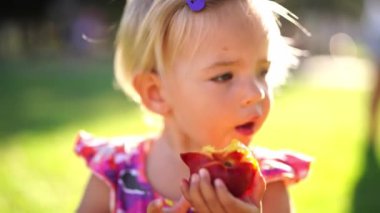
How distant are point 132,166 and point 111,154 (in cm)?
11

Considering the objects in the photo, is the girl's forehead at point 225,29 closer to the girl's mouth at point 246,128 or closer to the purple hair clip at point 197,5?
the purple hair clip at point 197,5

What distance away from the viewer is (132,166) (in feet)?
8.56

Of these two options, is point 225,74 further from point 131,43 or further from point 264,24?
point 131,43

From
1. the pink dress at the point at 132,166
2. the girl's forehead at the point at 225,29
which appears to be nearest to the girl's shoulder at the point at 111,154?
the pink dress at the point at 132,166

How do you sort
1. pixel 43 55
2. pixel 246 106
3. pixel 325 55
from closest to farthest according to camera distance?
1. pixel 246 106
2. pixel 43 55
3. pixel 325 55

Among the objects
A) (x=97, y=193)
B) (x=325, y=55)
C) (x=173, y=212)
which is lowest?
(x=325, y=55)

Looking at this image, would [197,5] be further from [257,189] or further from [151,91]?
[257,189]

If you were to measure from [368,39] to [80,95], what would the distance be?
3.88 m

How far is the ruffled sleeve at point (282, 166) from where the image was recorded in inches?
93.7

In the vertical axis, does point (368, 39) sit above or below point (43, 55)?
above

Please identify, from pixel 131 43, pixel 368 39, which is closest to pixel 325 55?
pixel 368 39

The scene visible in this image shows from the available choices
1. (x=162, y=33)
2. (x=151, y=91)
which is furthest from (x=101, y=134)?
(x=162, y=33)

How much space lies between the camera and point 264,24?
91.4 inches

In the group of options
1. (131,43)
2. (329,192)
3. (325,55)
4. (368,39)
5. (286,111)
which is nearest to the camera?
(131,43)
